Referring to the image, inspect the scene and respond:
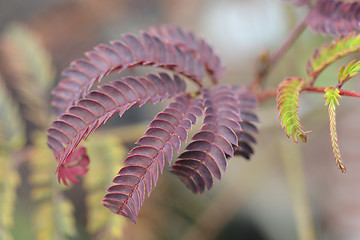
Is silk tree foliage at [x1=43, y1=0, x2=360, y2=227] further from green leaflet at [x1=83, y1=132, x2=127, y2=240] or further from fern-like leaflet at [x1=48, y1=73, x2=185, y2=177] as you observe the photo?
green leaflet at [x1=83, y1=132, x2=127, y2=240]

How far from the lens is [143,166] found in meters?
0.80

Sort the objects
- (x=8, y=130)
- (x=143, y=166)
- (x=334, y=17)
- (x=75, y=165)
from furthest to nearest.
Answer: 1. (x=8, y=130)
2. (x=334, y=17)
3. (x=75, y=165)
4. (x=143, y=166)

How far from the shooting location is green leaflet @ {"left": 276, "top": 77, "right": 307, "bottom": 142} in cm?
79

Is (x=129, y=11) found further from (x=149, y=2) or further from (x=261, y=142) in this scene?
(x=261, y=142)

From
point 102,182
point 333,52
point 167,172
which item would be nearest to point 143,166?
point 333,52

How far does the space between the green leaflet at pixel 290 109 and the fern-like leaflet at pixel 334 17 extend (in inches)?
11.4

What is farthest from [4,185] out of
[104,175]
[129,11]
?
[129,11]

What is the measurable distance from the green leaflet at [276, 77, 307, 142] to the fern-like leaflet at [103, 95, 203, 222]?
0.19 m

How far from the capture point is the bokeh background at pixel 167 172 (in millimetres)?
1512

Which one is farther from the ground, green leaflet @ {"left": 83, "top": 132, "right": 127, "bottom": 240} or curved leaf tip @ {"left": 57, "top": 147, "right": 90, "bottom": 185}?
green leaflet @ {"left": 83, "top": 132, "right": 127, "bottom": 240}

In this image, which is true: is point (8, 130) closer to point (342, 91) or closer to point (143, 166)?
point (143, 166)

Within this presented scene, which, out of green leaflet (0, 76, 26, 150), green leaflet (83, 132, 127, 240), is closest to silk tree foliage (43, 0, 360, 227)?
green leaflet (83, 132, 127, 240)

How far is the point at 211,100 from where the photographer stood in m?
0.97

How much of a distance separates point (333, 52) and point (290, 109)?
26cm
